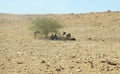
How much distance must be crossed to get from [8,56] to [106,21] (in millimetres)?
26672

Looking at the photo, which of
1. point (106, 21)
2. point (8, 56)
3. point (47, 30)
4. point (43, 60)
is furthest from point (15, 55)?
point (106, 21)

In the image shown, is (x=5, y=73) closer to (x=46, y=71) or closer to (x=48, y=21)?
(x=46, y=71)

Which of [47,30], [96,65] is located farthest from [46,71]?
[47,30]

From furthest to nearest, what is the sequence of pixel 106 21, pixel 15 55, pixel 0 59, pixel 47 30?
pixel 106 21 → pixel 47 30 → pixel 15 55 → pixel 0 59

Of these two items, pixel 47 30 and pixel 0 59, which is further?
pixel 47 30

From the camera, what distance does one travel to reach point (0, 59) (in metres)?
12.3

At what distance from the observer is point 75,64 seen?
1176cm

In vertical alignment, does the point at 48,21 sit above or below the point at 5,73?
above

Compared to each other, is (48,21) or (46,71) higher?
(48,21)

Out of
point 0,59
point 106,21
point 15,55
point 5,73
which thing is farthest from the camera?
point 106,21

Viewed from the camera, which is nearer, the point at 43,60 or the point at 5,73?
the point at 5,73

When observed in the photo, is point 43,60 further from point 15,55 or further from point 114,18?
point 114,18

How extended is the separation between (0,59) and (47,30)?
12.9 metres

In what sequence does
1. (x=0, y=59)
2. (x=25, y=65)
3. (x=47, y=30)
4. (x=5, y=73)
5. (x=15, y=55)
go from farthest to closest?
(x=47, y=30)
(x=15, y=55)
(x=0, y=59)
(x=25, y=65)
(x=5, y=73)
